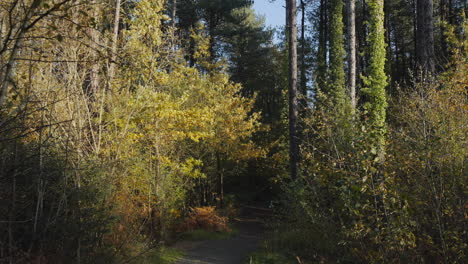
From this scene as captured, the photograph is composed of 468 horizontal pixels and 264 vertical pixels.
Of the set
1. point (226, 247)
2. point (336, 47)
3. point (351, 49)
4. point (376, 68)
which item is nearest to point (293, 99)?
point (351, 49)

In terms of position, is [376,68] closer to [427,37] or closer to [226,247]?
[427,37]

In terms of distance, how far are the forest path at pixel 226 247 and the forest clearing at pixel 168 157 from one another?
8 centimetres

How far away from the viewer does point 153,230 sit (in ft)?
33.2

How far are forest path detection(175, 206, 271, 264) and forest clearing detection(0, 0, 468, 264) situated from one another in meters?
0.08

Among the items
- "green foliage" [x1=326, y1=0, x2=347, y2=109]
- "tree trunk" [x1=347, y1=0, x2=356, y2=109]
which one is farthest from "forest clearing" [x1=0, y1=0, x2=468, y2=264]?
"green foliage" [x1=326, y1=0, x2=347, y2=109]

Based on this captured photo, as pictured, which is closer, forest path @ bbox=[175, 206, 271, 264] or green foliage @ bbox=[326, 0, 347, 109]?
forest path @ bbox=[175, 206, 271, 264]

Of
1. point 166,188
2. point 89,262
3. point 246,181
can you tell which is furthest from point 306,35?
point 89,262

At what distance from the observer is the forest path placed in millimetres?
8430

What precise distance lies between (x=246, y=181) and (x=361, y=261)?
17.8 meters

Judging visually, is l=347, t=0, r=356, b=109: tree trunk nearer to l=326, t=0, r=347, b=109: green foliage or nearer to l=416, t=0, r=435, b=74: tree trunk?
l=416, t=0, r=435, b=74: tree trunk

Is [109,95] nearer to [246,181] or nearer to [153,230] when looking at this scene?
[153,230]

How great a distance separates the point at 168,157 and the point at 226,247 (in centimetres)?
323

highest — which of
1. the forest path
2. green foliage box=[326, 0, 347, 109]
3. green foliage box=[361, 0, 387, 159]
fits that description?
green foliage box=[326, 0, 347, 109]

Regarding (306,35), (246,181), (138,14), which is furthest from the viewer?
(306,35)
